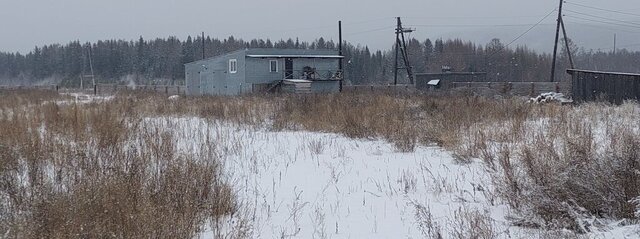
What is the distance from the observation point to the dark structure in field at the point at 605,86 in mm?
15081

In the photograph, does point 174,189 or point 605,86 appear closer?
point 174,189

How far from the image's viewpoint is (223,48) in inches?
4289

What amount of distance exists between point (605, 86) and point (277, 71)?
25.3 meters

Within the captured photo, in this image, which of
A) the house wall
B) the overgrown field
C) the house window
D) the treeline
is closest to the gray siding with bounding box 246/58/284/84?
A: the house wall

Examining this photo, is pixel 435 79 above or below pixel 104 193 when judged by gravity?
above

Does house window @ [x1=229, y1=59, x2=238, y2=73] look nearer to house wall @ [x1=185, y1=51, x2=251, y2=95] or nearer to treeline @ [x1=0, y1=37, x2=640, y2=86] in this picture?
house wall @ [x1=185, y1=51, x2=251, y2=95]

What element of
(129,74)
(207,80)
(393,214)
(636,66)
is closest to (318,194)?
(393,214)

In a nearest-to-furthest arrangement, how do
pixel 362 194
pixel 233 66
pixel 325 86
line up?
pixel 362 194 < pixel 325 86 < pixel 233 66

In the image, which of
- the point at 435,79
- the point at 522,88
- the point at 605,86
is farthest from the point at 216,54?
the point at 605,86

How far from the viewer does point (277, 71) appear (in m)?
38.0

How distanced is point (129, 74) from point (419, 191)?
104 m

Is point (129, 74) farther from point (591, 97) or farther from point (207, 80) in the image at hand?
point (591, 97)

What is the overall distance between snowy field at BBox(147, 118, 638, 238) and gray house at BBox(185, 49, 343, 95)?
27329mm

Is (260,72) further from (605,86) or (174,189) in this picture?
(174,189)
